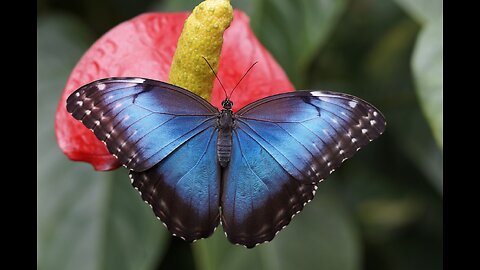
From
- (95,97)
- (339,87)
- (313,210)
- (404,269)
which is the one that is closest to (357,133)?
(95,97)

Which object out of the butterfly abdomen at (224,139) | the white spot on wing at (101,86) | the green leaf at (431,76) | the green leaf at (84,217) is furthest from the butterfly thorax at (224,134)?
the green leaf at (84,217)

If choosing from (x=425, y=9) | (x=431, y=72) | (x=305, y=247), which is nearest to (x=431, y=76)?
(x=431, y=72)

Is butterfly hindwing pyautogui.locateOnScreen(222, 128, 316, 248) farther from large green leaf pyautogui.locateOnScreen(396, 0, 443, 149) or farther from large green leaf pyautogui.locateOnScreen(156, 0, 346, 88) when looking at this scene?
large green leaf pyautogui.locateOnScreen(156, 0, 346, 88)

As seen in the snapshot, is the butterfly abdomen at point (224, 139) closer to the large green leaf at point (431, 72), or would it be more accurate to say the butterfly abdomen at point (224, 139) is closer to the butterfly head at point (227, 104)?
the butterfly head at point (227, 104)

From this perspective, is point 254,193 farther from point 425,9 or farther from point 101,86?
point 425,9

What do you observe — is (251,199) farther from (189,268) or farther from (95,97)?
(189,268)
